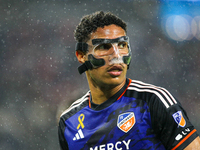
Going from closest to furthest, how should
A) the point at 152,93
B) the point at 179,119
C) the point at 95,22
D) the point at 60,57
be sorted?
the point at 179,119
the point at 152,93
the point at 95,22
the point at 60,57

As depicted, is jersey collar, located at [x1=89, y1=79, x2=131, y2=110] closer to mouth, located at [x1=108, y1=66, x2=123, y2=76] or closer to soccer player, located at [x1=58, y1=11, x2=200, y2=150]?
soccer player, located at [x1=58, y1=11, x2=200, y2=150]

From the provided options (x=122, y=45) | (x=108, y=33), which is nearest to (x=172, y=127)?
(x=122, y=45)

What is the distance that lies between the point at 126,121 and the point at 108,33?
813 millimetres

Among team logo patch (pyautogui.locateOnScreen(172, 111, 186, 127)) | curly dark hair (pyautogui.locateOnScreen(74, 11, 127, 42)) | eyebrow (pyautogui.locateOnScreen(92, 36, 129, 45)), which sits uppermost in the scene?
curly dark hair (pyautogui.locateOnScreen(74, 11, 127, 42))

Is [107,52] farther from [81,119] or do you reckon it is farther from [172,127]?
[172,127]

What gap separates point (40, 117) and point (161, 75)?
3.61 metres

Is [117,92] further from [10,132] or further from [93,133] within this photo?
[10,132]

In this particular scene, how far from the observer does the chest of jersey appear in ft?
6.88

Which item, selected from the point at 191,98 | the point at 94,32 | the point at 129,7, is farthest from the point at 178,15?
the point at 94,32

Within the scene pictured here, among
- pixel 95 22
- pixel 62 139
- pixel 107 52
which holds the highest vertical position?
pixel 95 22

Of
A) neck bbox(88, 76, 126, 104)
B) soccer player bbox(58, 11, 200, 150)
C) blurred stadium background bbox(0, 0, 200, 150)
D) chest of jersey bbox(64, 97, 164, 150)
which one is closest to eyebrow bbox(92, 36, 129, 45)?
soccer player bbox(58, 11, 200, 150)

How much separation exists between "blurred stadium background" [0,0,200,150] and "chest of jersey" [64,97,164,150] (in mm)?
4464

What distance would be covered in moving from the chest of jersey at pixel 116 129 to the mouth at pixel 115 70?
0.27 m

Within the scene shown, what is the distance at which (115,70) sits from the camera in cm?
226
